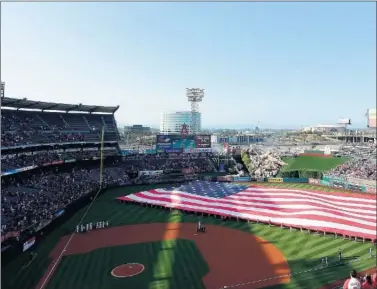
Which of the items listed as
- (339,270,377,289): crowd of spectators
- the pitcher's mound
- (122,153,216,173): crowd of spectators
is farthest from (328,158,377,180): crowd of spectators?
(122,153,216,173): crowd of spectators

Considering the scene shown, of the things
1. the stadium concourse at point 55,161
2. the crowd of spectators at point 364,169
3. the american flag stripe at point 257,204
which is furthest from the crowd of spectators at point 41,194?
the crowd of spectators at point 364,169

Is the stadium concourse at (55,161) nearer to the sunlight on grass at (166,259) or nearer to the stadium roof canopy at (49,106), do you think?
the stadium roof canopy at (49,106)

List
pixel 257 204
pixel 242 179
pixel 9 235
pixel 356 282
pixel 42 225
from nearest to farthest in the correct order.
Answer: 1. pixel 356 282
2. pixel 9 235
3. pixel 42 225
4. pixel 257 204
5. pixel 242 179

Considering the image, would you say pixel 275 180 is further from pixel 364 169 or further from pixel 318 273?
pixel 364 169

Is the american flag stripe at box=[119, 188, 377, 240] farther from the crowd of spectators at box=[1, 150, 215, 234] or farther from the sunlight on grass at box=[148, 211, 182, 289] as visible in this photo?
the crowd of spectators at box=[1, 150, 215, 234]

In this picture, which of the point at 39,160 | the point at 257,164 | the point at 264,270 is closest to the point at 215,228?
the point at 264,270

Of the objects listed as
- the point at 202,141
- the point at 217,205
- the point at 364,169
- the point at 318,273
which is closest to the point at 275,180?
the point at 202,141
